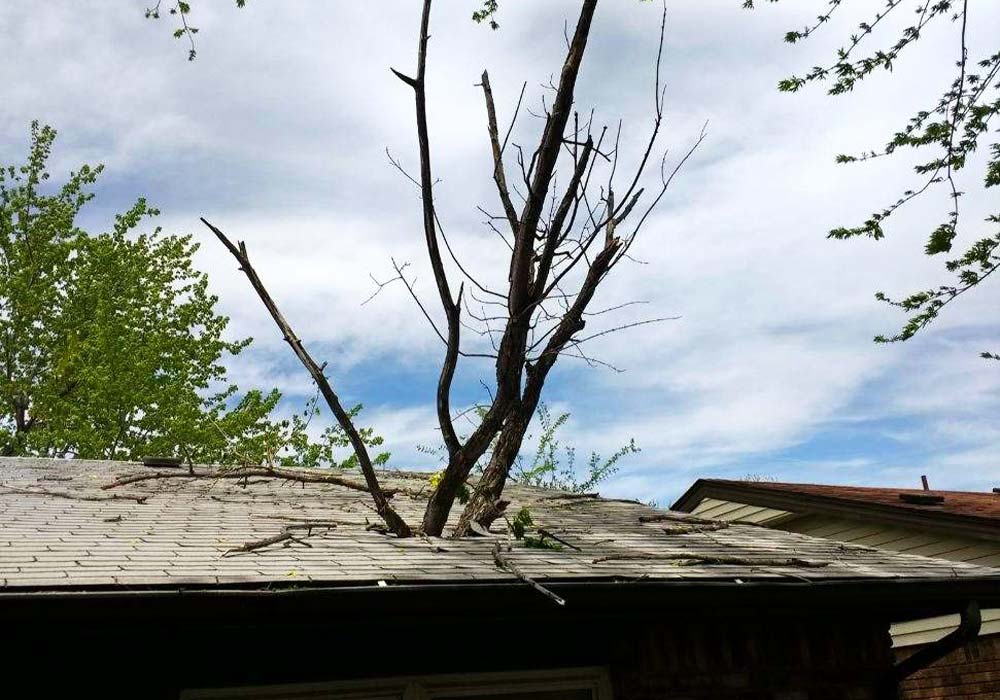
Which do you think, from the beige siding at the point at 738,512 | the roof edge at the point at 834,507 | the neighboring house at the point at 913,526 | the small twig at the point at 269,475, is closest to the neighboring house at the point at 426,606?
the small twig at the point at 269,475

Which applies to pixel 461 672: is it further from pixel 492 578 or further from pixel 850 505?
pixel 850 505

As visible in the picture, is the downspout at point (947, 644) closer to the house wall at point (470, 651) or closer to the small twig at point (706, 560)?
the house wall at point (470, 651)

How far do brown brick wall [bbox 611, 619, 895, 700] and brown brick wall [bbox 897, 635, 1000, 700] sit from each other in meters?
4.43

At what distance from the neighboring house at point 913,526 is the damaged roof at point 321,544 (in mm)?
3104

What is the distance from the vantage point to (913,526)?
36.5 ft

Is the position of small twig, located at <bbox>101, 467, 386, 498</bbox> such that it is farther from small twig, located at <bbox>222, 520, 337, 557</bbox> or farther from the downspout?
the downspout

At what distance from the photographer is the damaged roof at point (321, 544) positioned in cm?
469

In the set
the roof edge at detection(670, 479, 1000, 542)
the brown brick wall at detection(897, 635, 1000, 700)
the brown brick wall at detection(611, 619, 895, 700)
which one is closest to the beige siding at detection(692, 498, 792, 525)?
the roof edge at detection(670, 479, 1000, 542)

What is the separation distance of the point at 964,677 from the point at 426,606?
844 cm

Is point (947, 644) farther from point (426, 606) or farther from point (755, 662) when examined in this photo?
point (426, 606)

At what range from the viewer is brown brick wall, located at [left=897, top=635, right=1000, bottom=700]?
9992 mm

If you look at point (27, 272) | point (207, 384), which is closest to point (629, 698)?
point (207, 384)

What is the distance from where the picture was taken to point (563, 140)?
7.25 m

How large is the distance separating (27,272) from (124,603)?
24.7 meters
